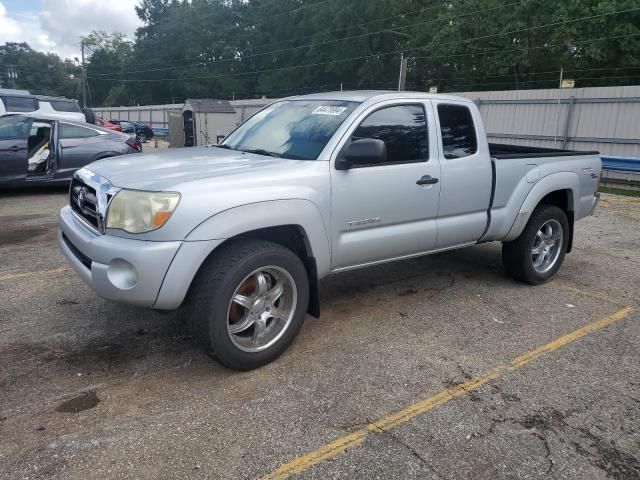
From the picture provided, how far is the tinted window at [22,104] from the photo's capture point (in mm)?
14523

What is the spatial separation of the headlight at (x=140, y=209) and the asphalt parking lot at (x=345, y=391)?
→ 3.29 ft

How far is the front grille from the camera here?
3.43 meters

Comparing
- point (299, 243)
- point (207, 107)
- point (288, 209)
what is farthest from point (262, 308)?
point (207, 107)

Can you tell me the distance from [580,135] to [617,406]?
46.9 ft

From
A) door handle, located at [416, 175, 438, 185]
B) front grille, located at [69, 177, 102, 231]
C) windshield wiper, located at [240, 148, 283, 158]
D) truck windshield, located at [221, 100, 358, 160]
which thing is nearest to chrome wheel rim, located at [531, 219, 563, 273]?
door handle, located at [416, 175, 438, 185]

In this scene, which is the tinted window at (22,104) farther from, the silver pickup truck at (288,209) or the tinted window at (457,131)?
the tinted window at (457,131)

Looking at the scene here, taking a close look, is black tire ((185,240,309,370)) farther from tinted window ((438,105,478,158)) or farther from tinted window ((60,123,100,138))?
tinted window ((60,123,100,138))

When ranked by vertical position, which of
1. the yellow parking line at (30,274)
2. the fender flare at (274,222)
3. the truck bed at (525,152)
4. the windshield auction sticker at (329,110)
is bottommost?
the yellow parking line at (30,274)

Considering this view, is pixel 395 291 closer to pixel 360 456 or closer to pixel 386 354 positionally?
pixel 386 354

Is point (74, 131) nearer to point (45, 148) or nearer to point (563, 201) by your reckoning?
point (45, 148)

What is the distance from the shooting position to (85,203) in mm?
3643

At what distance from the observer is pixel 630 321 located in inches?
180

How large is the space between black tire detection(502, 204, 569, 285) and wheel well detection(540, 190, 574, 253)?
113mm

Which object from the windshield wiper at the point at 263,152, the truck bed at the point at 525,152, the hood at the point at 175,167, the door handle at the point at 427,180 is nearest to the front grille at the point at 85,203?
the hood at the point at 175,167
